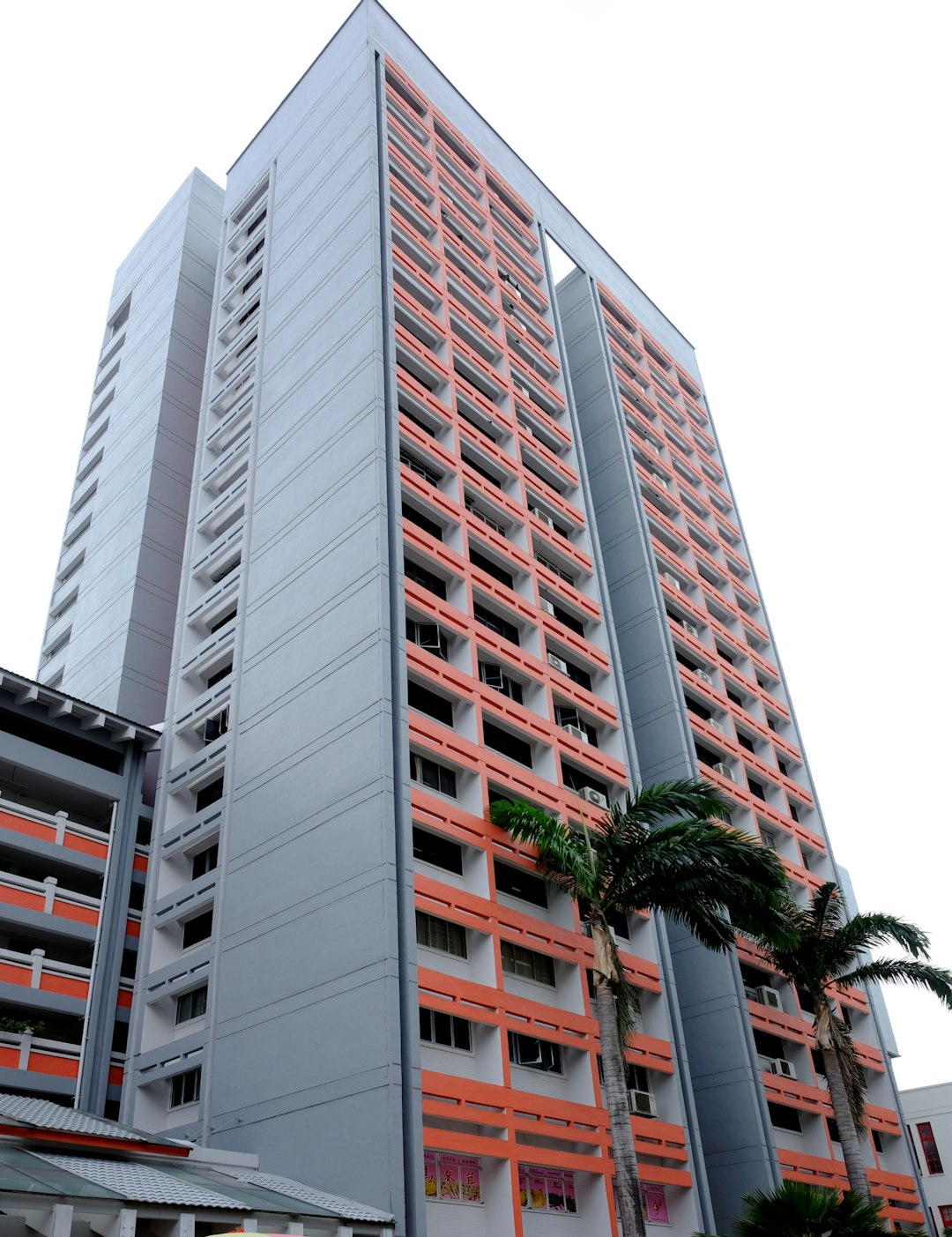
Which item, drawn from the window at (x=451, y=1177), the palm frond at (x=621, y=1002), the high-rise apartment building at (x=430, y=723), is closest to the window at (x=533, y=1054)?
the high-rise apartment building at (x=430, y=723)

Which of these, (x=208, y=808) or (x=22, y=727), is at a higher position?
(x=22, y=727)

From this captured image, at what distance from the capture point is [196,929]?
35.9 meters

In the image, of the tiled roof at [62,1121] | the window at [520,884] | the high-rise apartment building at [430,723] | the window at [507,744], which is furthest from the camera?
the window at [507,744]

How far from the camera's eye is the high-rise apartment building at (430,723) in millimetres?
28531

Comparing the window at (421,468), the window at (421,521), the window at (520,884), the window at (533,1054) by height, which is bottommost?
the window at (533,1054)

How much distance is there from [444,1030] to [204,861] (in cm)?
1180

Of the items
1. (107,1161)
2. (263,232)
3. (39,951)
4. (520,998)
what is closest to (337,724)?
(520,998)

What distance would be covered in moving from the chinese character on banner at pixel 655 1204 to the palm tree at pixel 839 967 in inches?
260

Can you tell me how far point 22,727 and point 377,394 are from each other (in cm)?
1689

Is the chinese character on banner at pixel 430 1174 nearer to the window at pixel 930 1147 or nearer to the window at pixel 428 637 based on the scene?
the window at pixel 428 637

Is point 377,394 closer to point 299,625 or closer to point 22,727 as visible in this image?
point 299,625

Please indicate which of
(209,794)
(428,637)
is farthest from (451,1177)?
(209,794)

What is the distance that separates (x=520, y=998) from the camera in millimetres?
30500

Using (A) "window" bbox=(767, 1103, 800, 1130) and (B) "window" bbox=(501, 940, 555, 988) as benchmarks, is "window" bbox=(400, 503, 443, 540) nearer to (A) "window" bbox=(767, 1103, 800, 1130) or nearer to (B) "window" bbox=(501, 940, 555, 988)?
(B) "window" bbox=(501, 940, 555, 988)
